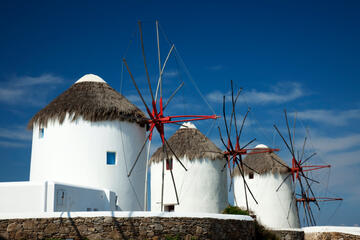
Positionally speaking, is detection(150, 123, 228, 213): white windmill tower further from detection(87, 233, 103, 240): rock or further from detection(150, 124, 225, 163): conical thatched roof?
detection(87, 233, 103, 240): rock

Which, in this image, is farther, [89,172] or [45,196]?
[89,172]

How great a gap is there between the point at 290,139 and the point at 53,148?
17.6 metres

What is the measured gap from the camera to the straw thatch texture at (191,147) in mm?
25623

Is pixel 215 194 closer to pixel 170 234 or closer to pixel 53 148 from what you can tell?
pixel 53 148

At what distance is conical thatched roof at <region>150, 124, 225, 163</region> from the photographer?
2562 centimetres

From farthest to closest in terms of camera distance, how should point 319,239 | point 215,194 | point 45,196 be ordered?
1. point 215,194
2. point 319,239
3. point 45,196

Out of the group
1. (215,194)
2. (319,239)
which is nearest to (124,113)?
(215,194)

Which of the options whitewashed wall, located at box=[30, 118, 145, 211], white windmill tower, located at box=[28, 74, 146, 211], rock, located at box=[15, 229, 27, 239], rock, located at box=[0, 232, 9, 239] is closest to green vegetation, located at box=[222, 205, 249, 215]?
white windmill tower, located at box=[28, 74, 146, 211]

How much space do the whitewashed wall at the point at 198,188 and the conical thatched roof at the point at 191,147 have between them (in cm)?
35

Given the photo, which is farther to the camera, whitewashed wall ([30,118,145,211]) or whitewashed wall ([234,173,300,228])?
whitewashed wall ([234,173,300,228])

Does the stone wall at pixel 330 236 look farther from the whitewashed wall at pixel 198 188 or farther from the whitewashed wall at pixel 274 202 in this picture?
the whitewashed wall at pixel 198 188

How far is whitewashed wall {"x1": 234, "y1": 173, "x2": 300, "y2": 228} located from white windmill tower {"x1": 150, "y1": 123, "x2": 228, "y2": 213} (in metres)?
5.40

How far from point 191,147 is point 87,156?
30.6 ft

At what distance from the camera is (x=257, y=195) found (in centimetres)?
3088
